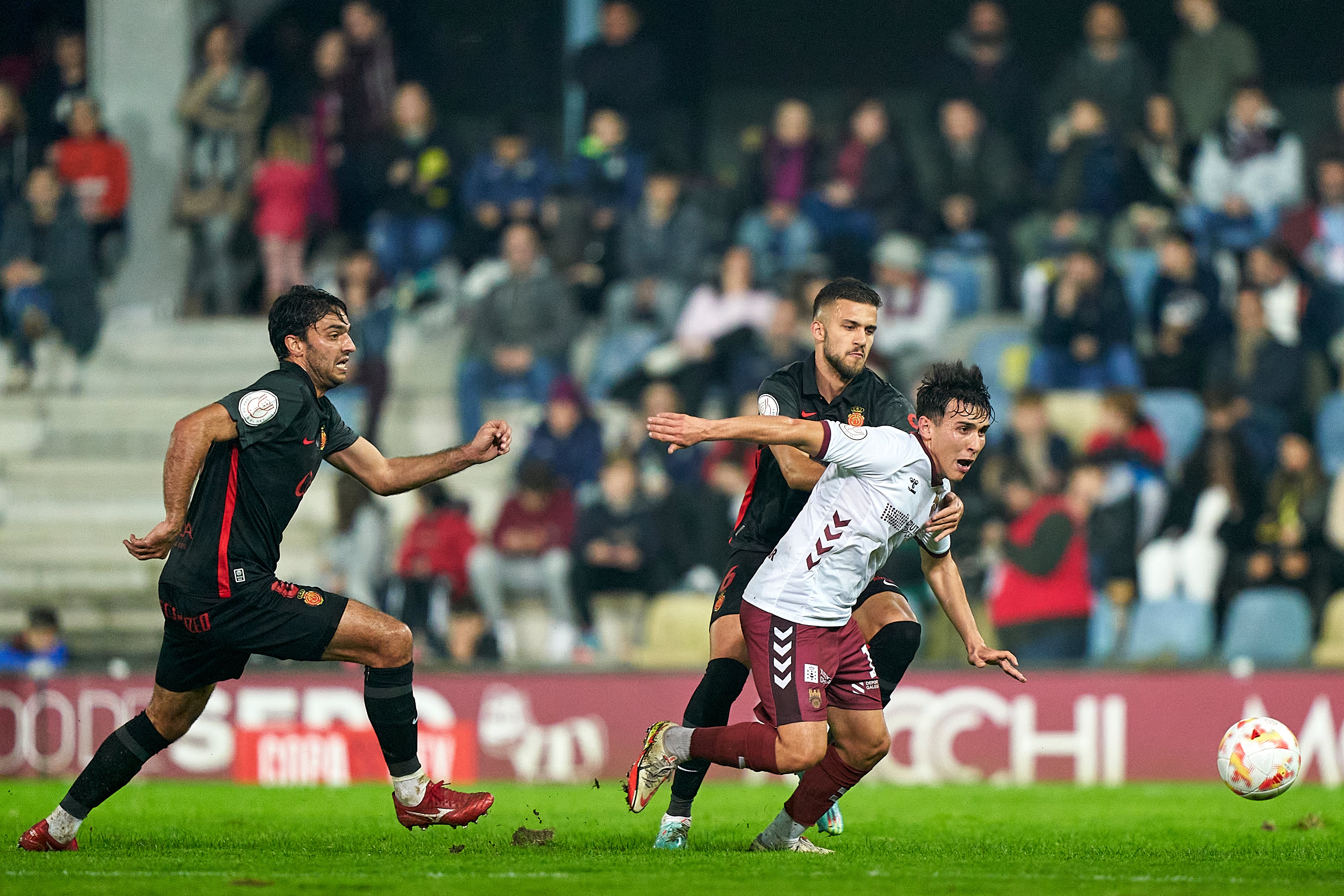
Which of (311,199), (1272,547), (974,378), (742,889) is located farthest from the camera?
(311,199)

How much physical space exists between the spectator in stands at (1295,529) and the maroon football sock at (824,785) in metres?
6.90

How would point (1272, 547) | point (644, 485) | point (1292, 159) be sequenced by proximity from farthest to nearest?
point (1292, 159), point (644, 485), point (1272, 547)

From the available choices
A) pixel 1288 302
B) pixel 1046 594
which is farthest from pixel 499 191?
pixel 1288 302

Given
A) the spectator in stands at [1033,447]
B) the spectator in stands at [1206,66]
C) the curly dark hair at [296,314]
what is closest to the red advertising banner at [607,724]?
the spectator in stands at [1033,447]

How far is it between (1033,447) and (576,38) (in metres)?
7.14

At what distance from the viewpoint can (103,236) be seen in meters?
16.2

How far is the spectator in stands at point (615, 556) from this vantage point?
42.1 ft

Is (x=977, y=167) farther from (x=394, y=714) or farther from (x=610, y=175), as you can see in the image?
(x=394, y=714)

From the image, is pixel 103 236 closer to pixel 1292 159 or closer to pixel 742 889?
pixel 1292 159

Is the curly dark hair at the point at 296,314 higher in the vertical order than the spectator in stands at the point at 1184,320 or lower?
lower

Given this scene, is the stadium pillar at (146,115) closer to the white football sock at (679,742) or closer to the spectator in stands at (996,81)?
the spectator in stands at (996,81)

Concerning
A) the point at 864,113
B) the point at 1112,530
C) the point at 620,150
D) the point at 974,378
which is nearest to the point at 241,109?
the point at 620,150

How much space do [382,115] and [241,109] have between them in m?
1.37

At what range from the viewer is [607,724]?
1135cm
